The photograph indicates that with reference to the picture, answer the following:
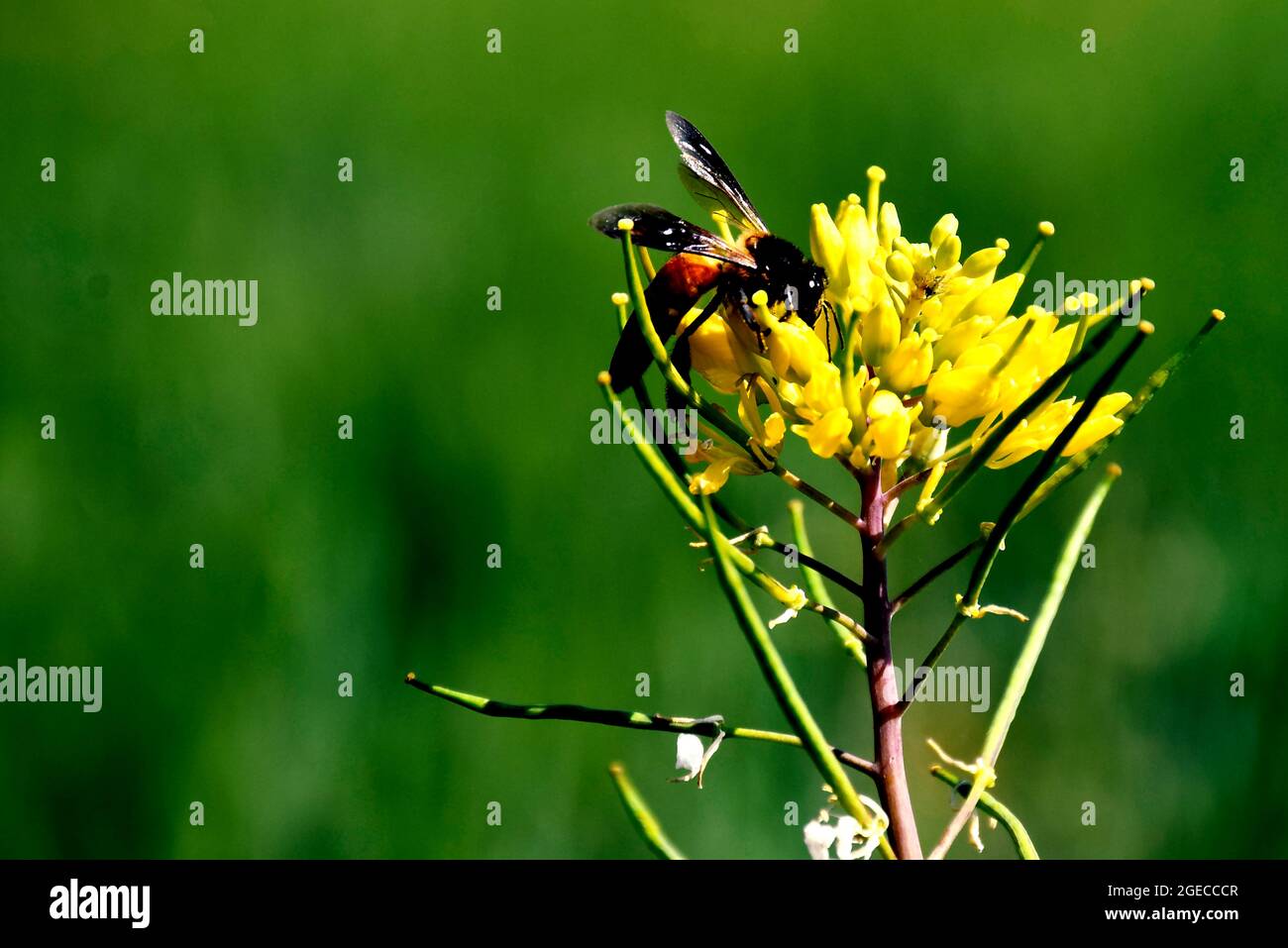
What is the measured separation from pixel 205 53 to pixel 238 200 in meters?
0.74

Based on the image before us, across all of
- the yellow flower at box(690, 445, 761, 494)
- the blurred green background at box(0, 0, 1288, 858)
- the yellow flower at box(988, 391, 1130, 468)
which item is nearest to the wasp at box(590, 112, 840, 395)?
the yellow flower at box(690, 445, 761, 494)

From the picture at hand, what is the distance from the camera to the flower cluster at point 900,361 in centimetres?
114

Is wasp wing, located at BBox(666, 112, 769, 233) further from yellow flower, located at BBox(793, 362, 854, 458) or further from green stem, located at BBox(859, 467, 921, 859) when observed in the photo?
green stem, located at BBox(859, 467, 921, 859)

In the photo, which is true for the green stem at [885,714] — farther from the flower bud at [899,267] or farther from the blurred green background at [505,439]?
the blurred green background at [505,439]

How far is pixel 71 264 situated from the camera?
10.6 feet

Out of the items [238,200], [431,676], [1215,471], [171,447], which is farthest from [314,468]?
[1215,471]

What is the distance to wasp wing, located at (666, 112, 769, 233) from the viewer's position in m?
1.56

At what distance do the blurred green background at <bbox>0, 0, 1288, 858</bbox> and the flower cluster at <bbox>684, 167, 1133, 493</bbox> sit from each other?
130 centimetres

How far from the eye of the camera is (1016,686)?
1.14m

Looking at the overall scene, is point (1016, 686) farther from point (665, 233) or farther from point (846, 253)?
point (665, 233)

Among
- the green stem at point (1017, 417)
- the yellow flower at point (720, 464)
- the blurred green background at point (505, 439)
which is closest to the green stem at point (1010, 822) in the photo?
the green stem at point (1017, 417)

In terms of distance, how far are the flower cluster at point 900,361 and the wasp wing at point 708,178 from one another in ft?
0.93

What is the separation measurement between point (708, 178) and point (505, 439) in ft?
4.64

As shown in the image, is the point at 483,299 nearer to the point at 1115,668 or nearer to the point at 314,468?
the point at 314,468
